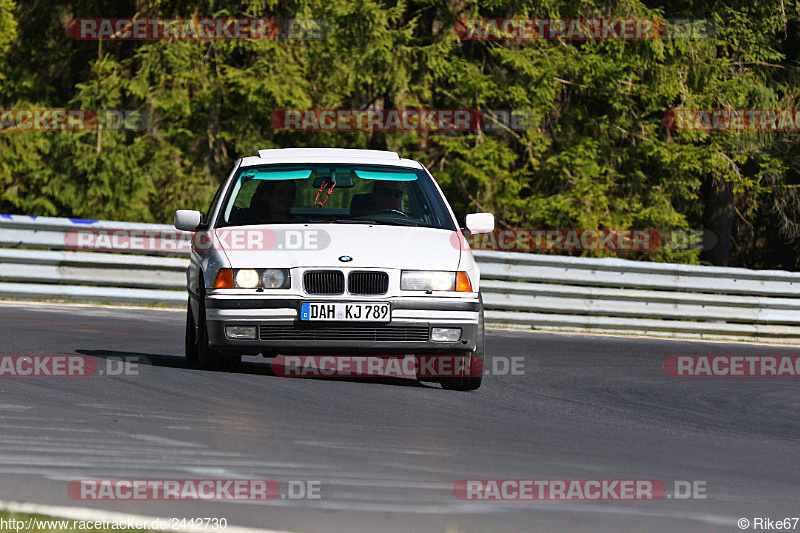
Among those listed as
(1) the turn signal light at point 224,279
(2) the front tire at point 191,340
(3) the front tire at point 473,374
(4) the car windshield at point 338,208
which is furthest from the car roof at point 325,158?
(3) the front tire at point 473,374

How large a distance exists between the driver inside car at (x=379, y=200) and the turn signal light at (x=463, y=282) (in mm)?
1051

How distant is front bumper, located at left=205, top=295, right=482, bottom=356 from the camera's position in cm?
879

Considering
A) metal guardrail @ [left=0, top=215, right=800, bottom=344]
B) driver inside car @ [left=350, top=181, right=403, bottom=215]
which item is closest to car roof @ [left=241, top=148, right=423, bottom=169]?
driver inside car @ [left=350, top=181, right=403, bottom=215]

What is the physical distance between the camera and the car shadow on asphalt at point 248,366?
9727 mm

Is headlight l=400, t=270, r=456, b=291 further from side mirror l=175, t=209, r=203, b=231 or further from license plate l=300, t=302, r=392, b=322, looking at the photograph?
side mirror l=175, t=209, r=203, b=231

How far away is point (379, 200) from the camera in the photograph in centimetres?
986

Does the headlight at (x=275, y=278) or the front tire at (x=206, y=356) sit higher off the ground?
the headlight at (x=275, y=278)

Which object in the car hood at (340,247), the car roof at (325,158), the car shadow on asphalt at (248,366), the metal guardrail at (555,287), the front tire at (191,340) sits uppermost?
the car roof at (325,158)

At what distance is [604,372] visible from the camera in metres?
11.7

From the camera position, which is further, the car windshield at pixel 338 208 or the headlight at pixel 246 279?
the car windshield at pixel 338 208

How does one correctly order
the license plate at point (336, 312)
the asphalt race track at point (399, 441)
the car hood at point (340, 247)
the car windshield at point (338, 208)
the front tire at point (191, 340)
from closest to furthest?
the asphalt race track at point (399, 441) → the license plate at point (336, 312) → the car hood at point (340, 247) → the car windshield at point (338, 208) → the front tire at point (191, 340)

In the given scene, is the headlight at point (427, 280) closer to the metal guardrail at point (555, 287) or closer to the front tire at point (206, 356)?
the front tire at point (206, 356)

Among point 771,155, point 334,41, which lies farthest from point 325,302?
point 771,155

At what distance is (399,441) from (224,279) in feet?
8.04
